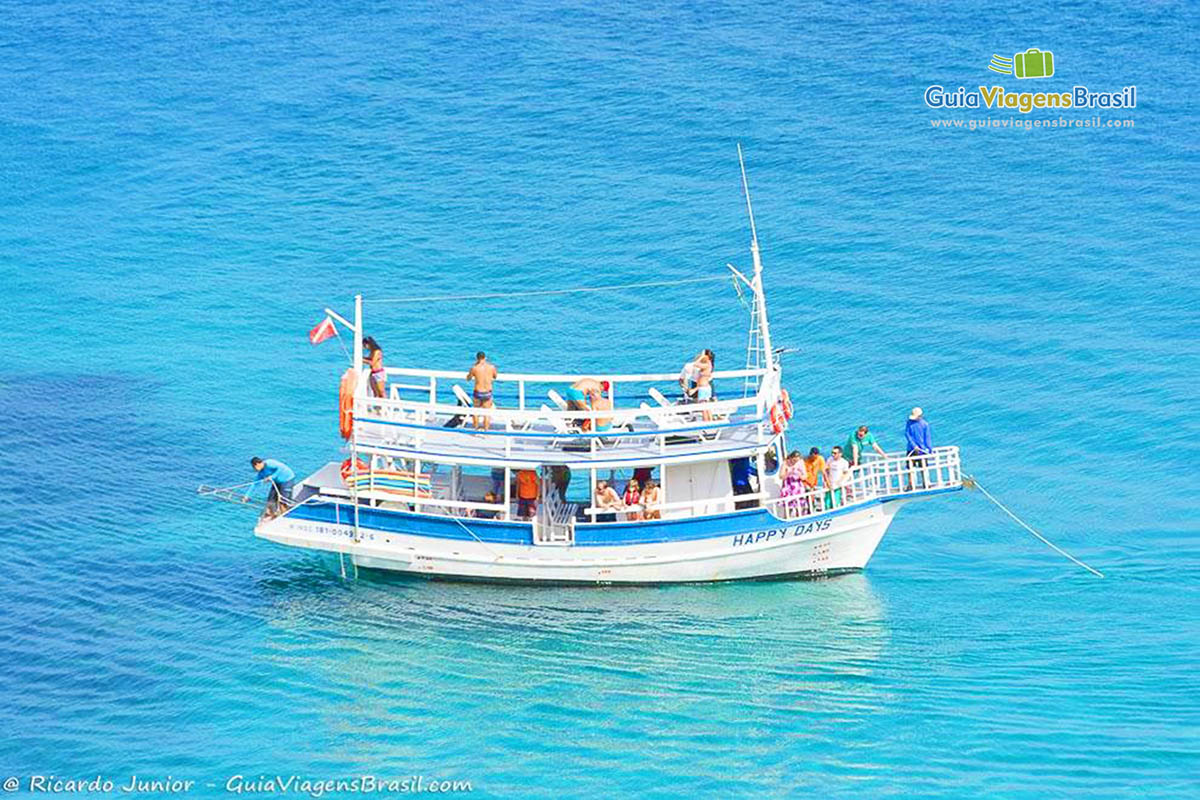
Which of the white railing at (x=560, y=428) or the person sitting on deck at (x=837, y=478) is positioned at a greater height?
the white railing at (x=560, y=428)

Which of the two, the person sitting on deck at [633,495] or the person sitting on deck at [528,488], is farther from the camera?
the person sitting on deck at [633,495]

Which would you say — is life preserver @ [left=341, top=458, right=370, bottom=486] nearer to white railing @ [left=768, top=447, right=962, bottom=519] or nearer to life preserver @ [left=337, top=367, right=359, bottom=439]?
life preserver @ [left=337, top=367, right=359, bottom=439]

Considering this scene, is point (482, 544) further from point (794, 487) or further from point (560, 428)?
point (794, 487)

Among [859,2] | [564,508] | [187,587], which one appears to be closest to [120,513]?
[187,587]

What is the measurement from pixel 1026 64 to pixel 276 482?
43.9 meters

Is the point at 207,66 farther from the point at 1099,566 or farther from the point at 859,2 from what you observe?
the point at 1099,566

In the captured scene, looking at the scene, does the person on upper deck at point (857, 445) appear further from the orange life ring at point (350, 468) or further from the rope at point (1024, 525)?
the orange life ring at point (350, 468)

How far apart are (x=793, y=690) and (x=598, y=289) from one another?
75.1ft

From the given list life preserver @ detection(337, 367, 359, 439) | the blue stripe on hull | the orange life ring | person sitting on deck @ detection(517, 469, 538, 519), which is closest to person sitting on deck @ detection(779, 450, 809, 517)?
the blue stripe on hull

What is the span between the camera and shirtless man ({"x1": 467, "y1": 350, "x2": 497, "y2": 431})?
1415 inches

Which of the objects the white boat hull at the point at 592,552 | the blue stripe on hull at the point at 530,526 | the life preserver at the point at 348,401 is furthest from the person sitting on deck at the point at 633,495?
the life preserver at the point at 348,401

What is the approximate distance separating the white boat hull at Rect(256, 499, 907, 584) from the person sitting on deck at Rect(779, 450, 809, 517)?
0.41m

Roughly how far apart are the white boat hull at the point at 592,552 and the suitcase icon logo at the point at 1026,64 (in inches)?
1444

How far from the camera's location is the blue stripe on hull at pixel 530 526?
35344mm
